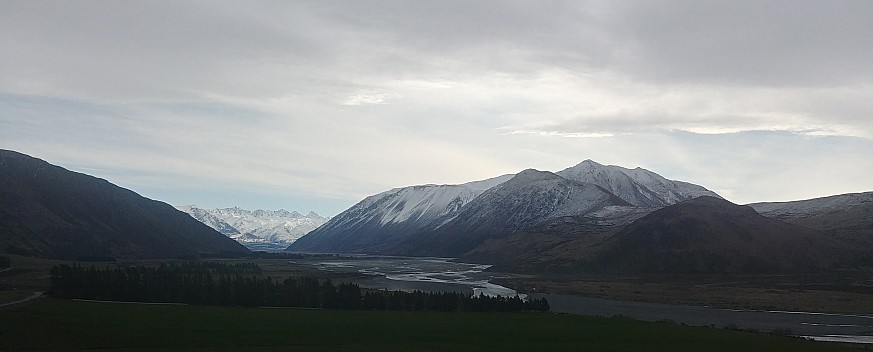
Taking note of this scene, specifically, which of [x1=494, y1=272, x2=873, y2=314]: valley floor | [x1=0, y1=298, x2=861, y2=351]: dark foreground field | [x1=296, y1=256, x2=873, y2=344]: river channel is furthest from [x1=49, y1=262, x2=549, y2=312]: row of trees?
[x1=494, y1=272, x2=873, y2=314]: valley floor

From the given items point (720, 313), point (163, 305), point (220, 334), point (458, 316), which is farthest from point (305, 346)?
point (720, 313)

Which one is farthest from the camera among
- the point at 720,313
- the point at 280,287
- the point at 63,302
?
the point at 280,287

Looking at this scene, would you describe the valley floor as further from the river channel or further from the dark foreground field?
the dark foreground field

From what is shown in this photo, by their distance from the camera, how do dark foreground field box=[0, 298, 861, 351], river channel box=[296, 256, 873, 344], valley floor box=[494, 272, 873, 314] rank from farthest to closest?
1. valley floor box=[494, 272, 873, 314]
2. river channel box=[296, 256, 873, 344]
3. dark foreground field box=[0, 298, 861, 351]

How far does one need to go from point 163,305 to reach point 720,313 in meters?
94.8

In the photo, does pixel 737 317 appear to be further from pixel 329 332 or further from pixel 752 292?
pixel 329 332

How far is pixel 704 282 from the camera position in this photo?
196m

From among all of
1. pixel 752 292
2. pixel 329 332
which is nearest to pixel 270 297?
pixel 329 332

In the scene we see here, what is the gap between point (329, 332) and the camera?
90750 millimetres

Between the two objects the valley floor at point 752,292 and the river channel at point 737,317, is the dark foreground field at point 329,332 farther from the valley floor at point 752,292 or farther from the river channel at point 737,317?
the valley floor at point 752,292

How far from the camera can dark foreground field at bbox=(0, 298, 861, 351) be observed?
78125 millimetres

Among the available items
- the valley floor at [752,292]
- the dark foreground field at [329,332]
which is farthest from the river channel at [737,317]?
the dark foreground field at [329,332]

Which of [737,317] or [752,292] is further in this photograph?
[752,292]

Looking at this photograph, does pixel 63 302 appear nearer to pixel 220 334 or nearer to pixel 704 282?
pixel 220 334
